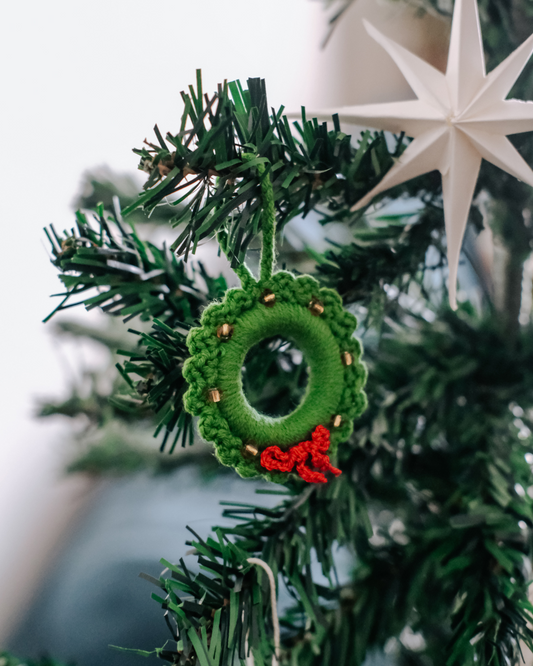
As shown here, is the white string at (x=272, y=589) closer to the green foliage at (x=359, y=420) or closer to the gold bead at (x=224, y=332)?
the green foliage at (x=359, y=420)

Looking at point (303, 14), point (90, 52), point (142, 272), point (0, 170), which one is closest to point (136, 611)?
point (142, 272)

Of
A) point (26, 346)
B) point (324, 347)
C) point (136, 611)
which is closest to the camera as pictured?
point (324, 347)

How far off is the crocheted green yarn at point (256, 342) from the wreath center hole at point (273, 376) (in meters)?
0.04

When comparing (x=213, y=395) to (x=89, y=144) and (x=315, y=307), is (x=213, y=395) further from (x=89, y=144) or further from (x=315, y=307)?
(x=89, y=144)

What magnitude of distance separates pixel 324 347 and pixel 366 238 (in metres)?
0.10

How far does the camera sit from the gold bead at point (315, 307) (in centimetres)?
26

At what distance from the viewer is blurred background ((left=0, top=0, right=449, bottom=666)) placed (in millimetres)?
568

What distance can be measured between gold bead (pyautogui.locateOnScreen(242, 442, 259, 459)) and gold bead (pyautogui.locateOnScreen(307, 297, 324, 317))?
0.08 m

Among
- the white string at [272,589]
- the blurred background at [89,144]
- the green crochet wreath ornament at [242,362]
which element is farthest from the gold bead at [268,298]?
the blurred background at [89,144]

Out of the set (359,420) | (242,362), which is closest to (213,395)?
(242,362)

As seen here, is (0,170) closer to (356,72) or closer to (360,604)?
(356,72)

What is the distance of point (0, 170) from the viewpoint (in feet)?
1.90

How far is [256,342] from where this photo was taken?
0.26m

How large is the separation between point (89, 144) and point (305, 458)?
1.73ft
